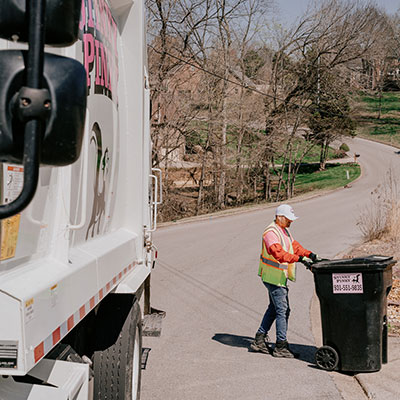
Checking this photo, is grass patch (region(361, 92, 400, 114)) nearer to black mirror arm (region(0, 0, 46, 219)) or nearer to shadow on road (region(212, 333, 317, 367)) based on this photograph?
shadow on road (region(212, 333, 317, 367))

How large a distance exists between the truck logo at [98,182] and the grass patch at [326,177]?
35532mm

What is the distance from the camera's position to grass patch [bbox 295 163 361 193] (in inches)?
1655

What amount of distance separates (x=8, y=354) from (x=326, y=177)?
151 ft

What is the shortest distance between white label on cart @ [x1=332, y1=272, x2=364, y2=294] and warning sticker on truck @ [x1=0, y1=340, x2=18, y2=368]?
14.9 feet

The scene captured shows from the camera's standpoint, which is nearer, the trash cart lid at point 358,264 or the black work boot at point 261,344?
the trash cart lid at point 358,264

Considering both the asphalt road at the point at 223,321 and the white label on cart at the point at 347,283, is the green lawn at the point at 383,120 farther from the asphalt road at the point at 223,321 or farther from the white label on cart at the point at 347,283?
the white label on cart at the point at 347,283

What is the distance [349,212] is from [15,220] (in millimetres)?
25382

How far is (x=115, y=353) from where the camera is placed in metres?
4.12

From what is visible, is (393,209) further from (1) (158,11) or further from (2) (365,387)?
(1) (158,11)

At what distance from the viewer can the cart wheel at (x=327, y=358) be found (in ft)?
20.4

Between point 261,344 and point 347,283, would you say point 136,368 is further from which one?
point 261,344

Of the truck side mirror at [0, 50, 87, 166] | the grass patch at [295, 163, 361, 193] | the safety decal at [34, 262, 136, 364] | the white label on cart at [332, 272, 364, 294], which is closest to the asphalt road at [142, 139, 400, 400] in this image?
the white label on cart at [332, 272, 364, 294]

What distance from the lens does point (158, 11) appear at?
93.1 feet

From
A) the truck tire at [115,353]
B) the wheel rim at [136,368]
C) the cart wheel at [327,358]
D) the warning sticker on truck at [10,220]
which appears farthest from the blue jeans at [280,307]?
the warning sticker on truck at [10,220]
